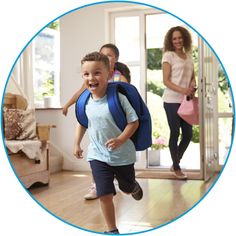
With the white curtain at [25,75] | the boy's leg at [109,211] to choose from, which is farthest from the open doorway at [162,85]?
the white curtain at [25,75]

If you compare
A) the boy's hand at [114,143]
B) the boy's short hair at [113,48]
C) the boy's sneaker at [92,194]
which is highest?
the boy's short hair at [113,48]

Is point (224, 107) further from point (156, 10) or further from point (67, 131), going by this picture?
point (67, 131)

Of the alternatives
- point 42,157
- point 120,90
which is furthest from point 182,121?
point 42,157

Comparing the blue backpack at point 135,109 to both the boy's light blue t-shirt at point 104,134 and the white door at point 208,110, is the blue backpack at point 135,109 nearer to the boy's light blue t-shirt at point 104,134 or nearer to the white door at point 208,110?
the boy's light blue t-shirt at point 104,134

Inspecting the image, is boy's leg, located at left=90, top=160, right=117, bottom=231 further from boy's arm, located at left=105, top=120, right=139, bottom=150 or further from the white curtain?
the white curtain

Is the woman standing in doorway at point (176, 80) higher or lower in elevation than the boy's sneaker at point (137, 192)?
higher

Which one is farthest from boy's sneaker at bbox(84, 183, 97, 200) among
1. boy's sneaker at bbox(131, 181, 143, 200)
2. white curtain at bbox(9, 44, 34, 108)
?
white curtain at bbox(9, 44, 34, 108)

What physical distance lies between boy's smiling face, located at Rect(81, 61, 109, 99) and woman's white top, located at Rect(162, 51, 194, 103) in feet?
0.64

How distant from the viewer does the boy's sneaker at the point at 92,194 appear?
1344mm

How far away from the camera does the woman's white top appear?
1311mm

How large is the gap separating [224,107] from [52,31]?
Answer: 601 millimetres

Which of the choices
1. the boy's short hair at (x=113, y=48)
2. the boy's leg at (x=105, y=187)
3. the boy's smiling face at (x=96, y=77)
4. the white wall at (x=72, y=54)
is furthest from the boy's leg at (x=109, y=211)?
the boy's short hair at (x=113, y=48)

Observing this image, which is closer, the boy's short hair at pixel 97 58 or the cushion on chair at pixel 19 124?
the boy's short hair at pixel 97 58

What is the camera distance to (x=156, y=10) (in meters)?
1.33
